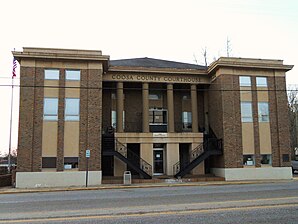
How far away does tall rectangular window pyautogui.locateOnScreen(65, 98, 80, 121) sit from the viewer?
24828 mm

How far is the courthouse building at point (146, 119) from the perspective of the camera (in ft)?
79.5

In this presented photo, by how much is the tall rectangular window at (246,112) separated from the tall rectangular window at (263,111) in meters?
0.91

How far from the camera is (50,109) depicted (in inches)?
974

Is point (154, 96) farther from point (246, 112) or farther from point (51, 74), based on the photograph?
point (51, 74)

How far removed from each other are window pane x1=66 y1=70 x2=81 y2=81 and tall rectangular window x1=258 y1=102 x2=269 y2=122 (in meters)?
15.2

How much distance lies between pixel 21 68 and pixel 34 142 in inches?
222

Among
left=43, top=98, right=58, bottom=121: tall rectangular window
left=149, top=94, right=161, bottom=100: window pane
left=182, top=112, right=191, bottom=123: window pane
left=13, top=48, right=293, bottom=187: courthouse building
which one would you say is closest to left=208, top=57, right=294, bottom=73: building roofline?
left=13, top=48, right=293, bottom=187: courthouse building

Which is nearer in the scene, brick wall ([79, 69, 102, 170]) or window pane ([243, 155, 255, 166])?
brick wall ([79, 69, 102, 170])

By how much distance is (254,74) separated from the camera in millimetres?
28094

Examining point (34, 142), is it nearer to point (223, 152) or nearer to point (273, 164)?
point (223, 152)

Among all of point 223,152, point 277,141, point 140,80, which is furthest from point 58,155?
point 277,141

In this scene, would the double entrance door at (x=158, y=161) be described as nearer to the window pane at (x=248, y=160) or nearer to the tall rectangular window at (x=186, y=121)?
the tall rectangular window at (x=186, y=121)

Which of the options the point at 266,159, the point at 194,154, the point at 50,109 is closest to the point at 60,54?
the point at 50,109

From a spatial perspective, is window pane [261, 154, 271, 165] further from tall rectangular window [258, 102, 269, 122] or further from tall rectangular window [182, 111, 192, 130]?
tall rectangular window [182, 111, 192, 130]
